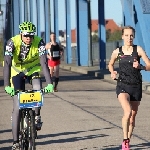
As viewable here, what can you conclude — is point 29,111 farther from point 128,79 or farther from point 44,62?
point 128,79

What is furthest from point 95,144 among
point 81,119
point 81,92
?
point 81,92

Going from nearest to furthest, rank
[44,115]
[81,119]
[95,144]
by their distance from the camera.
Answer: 1. [95,144]
2. [81,119]
3. [44,115]

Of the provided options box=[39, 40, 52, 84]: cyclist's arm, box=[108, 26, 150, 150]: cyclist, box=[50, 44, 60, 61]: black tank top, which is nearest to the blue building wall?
box=[50, 44, 60, 61]: black tank top

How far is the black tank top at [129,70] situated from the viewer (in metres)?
8.81

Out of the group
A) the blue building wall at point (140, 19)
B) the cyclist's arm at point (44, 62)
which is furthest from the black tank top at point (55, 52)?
the cyclist's arm at point (44, 62)

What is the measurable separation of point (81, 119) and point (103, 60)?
23.4 metres

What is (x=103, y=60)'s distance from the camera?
3606 cm

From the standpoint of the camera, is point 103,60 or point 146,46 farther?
point 103,60

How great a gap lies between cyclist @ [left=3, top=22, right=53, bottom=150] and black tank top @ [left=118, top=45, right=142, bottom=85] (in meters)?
1.07

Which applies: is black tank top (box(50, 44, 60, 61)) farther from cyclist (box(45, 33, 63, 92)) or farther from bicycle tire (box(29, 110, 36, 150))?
bicycle tire (box(29, 110, 36, 150))

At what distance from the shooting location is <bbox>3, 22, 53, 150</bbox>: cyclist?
818 centimetres

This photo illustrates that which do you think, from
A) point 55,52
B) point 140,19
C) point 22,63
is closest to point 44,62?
point 22,63

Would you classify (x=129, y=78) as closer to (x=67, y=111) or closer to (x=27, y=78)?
(x=27, y=78)

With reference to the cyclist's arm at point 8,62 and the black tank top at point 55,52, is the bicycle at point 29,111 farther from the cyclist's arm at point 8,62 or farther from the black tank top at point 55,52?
the black tank top at point 55,52
